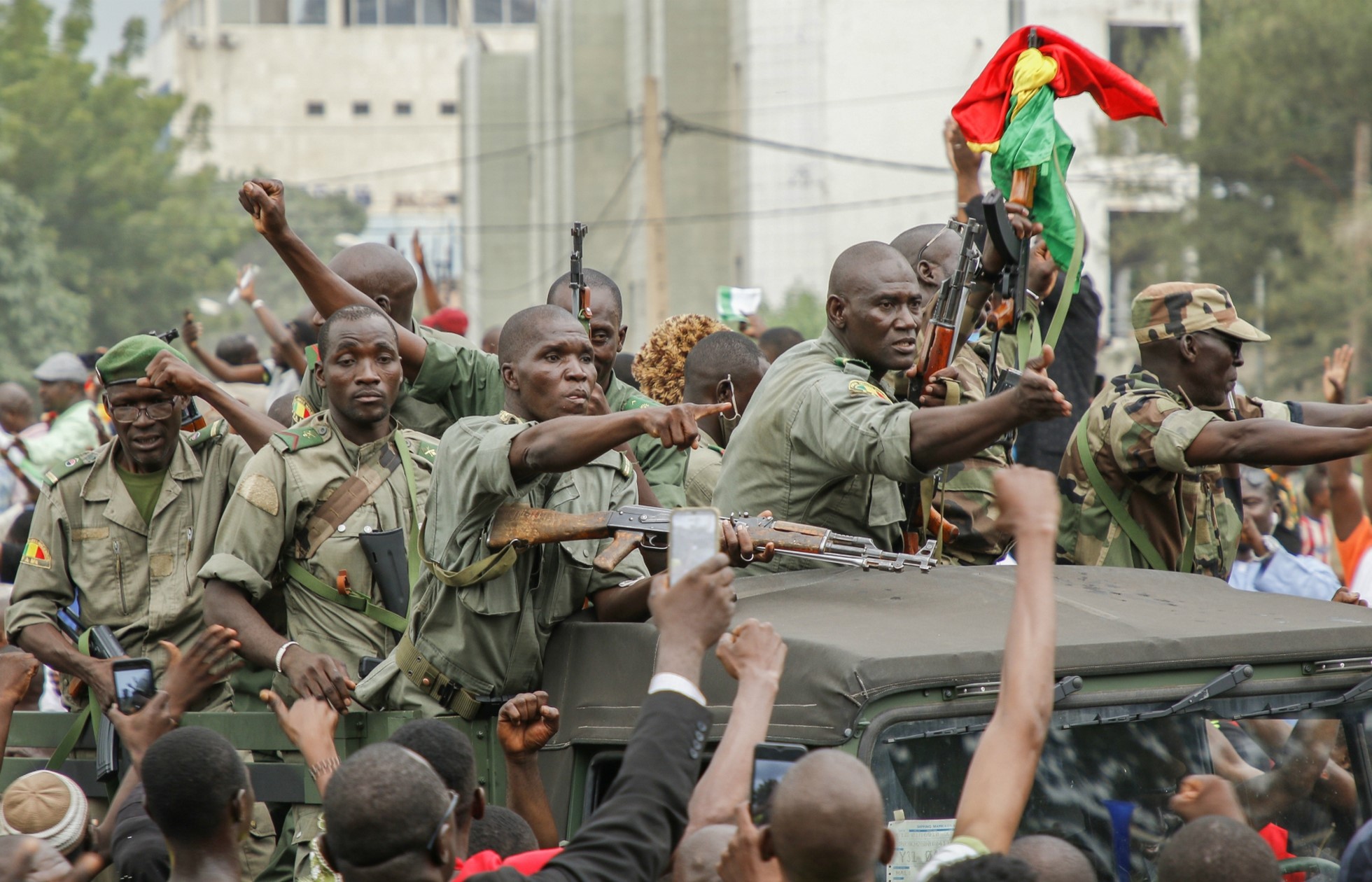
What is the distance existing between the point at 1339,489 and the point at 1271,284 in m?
23.1

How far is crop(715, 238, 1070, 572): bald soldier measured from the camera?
4070 mm

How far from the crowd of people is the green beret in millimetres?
11

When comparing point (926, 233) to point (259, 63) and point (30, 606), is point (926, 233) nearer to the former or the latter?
point (30, 606)

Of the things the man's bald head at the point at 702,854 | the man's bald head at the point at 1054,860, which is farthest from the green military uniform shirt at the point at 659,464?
the man's bald head at the point at 1054,860

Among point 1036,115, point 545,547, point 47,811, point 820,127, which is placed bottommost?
point 47,811

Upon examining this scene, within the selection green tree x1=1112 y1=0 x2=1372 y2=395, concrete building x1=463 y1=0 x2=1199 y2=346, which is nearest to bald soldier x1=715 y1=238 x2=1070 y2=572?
green tree x1=1112 y1=0 x2=1372 y2=395

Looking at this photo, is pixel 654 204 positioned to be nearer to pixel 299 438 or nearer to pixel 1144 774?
pixel 299 438

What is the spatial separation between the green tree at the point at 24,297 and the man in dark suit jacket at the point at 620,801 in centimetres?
3306

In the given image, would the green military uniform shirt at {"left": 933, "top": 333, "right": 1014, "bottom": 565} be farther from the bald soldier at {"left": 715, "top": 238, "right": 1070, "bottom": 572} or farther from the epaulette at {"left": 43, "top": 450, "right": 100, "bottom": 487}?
the epaulette at {"left": 43, "top": 450, "right": 100, "bottom": 487}

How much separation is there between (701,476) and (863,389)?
179 centimetres

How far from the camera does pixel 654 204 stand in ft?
77.3

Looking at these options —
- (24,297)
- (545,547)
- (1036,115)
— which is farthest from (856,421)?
(24,297)

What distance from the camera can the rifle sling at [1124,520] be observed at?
5273 millimetres

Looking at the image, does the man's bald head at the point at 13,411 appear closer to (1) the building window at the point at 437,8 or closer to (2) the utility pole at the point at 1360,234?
(2) the utility pole at the point at 1360,234
